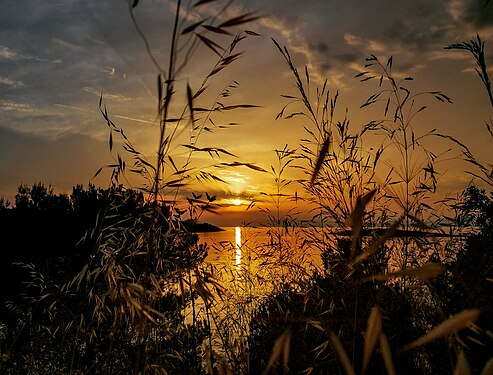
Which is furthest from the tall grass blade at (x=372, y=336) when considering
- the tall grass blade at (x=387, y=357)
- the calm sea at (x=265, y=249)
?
the calm sea at (x=265, y=249)

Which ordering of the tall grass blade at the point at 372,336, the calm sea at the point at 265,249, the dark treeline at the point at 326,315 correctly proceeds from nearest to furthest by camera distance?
the tall grass blade at the point at 372,336 < the dark treeline at the point at 326,315 < the calm sea at the point at 265,249

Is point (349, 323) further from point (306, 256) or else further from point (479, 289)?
point (306, 256)

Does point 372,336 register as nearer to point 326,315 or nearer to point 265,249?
point 326,315

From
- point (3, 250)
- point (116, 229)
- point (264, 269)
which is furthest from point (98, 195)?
point (116, 229)

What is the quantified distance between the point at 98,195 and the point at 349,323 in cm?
1823

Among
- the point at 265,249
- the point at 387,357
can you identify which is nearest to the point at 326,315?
the point at 265,249

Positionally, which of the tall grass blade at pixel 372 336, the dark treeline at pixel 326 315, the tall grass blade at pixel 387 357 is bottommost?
the dark treeline at pixel 326 315

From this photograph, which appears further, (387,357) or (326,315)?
(326,315)

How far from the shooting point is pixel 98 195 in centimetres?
1959

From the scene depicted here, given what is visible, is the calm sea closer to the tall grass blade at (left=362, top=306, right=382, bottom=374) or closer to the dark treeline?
the dark treeline

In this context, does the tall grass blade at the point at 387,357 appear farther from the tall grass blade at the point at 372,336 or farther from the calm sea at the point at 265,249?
the calm sea at the point at 265,249

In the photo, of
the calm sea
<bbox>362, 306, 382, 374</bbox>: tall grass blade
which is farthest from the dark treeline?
the calm sea

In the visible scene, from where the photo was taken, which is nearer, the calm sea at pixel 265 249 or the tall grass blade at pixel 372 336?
the tall grass blade at pixel 372 336

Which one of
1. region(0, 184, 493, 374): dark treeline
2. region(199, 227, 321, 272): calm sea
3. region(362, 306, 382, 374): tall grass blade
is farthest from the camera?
region(199, 227, 321, 272): calm sea
